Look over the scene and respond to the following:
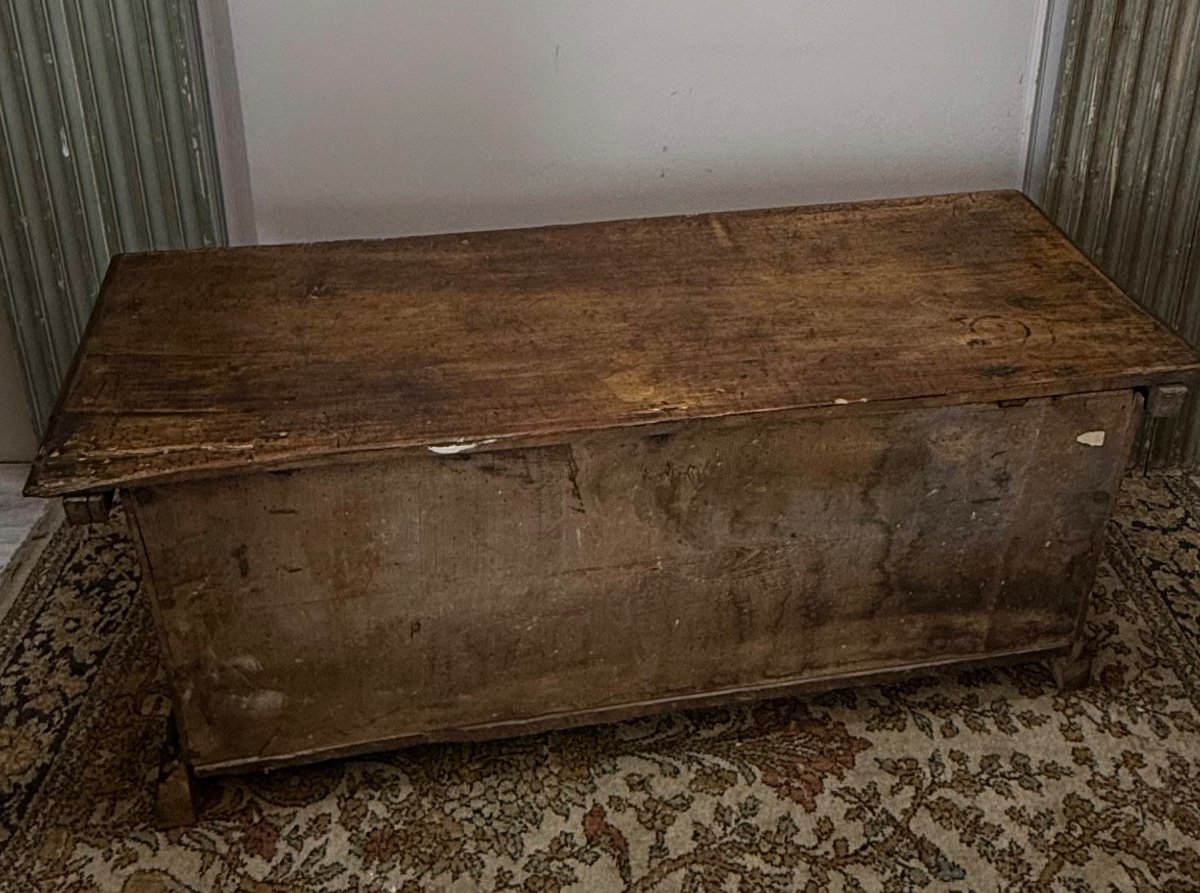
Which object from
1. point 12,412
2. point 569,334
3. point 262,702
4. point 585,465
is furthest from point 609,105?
point 12,412

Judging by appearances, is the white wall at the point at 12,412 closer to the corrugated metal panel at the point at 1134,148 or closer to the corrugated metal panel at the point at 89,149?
the corrugated metal panel at the point at 89,149

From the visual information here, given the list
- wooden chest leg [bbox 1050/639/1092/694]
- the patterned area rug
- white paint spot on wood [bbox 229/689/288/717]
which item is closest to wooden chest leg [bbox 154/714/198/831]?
the patterned area rug

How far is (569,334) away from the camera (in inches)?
61.8

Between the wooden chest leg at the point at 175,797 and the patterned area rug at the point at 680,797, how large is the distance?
0.06 ft

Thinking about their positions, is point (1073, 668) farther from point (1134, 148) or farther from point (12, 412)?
point (12, 412)

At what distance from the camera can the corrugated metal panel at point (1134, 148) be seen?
6.32 feet

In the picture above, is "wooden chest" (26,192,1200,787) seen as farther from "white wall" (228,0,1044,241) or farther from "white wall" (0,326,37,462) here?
"white wall" (0,326,37,462)

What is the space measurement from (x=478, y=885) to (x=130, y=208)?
3.71 ft

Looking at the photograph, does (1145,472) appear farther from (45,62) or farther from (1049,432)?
(45,62)

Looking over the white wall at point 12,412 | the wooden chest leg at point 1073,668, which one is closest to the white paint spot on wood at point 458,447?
the wooden chest leg at point 1073,668

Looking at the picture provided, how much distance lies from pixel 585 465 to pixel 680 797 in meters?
0.48

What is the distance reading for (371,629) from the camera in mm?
1542

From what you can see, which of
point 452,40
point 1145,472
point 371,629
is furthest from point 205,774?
point 1145,472

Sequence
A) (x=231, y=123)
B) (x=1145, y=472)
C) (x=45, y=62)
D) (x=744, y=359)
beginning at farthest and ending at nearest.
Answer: (x=1145, y=472)
(x=231, y=123)
(x=45, y=62)
(x=744, y=359)
